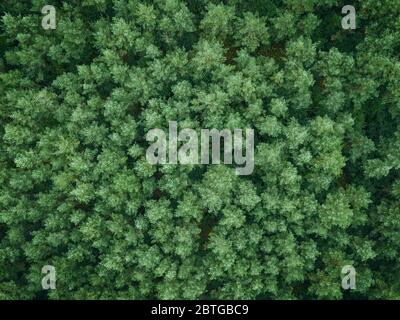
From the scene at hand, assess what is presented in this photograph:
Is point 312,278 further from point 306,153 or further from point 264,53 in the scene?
point 264,53

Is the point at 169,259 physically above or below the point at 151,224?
below

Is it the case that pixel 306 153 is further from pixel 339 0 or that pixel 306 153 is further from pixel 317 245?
pixel 339 0

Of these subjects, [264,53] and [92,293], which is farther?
[264,53]

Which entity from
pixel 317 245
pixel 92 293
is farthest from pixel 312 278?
pixel 92 293

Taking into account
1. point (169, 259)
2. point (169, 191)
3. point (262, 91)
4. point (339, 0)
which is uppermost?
point (339, 0)
